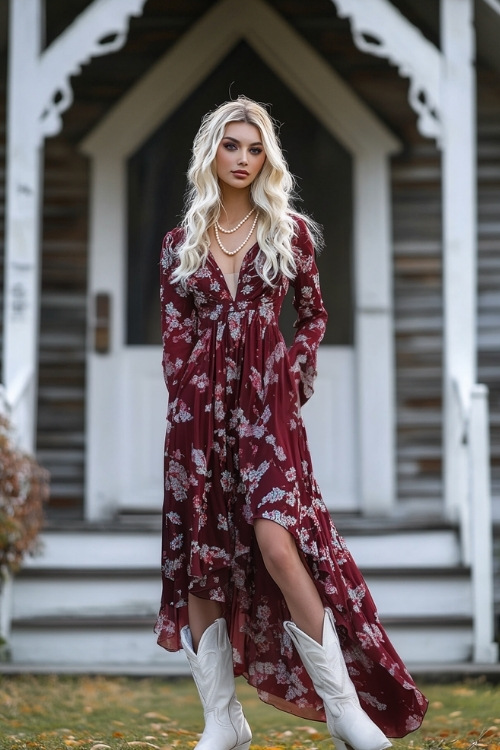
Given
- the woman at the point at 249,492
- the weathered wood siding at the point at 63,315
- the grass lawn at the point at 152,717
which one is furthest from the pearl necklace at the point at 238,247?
the weathered wood siding at the point at 63,315

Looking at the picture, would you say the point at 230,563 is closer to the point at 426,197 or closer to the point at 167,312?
the point at 167,312

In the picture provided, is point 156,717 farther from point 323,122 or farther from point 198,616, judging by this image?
point 323,122

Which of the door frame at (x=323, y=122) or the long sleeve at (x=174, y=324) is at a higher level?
the door frame at (x=323, y=122)

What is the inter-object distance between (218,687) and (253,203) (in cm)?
138

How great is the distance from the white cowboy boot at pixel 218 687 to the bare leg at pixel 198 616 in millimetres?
23

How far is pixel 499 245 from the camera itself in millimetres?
7188

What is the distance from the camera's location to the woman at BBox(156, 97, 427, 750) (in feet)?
10.7

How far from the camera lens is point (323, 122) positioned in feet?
23.4

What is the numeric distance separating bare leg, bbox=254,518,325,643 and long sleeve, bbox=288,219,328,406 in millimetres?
508

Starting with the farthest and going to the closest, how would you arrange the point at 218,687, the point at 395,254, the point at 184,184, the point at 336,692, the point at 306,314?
the point at 184,184, the point at 395,254, the point at 306,314, the point at 218,687, the point at 336,692

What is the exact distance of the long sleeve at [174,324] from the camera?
347cm

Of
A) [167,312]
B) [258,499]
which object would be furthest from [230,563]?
[167,312]

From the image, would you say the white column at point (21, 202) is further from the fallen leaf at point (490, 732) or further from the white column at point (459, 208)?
the fallen leaf at point (490, 732)

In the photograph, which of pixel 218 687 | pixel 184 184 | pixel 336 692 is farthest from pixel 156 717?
pixel 184 184
